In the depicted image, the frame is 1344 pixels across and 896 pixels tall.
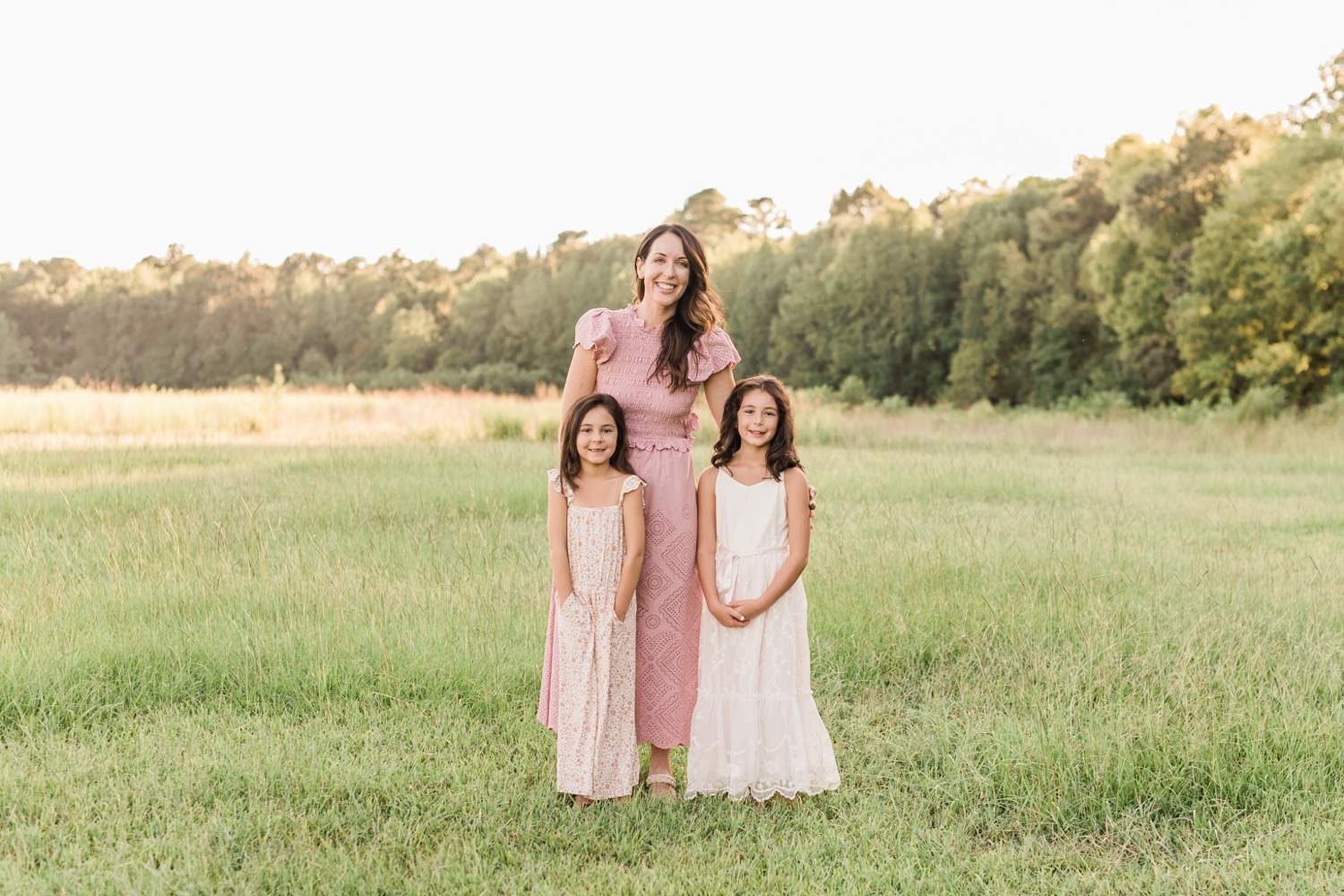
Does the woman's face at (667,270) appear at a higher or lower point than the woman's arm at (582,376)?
higher

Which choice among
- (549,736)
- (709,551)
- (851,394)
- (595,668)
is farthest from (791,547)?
(851,394)

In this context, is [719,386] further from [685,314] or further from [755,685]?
[755,685]

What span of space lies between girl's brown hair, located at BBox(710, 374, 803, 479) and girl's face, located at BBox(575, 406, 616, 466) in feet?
1.22

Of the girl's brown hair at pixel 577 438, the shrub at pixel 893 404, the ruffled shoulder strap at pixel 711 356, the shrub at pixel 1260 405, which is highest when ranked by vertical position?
the ruffled shoulder strap at pixel 711 356

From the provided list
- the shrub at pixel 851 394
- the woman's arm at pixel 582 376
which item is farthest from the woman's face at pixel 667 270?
the shrub at pixel 851 394

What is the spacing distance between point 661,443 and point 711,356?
37cm

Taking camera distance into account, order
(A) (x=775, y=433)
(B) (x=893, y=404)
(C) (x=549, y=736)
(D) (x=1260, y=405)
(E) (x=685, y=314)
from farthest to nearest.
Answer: (B) (x=893, y=404) → (D) (x=1260, y=405) → (C) (x=549, y=736) → (E) (x=685, y=314) → (A) (x=775, y=433)

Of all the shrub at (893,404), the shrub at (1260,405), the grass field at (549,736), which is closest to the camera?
the grass field at (549,736)

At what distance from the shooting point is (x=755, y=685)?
363cm

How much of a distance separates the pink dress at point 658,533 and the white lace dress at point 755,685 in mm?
96

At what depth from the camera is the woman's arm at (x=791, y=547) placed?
11.7 ft

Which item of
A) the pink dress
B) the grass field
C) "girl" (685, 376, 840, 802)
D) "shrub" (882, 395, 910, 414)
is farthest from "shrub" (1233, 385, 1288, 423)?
the pink dress

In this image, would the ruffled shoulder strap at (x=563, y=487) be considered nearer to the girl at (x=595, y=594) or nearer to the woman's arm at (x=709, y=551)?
the girl at (x=595, y=594)

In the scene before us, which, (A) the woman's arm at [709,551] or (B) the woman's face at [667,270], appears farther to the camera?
(B) the woman's face at [667,270]
